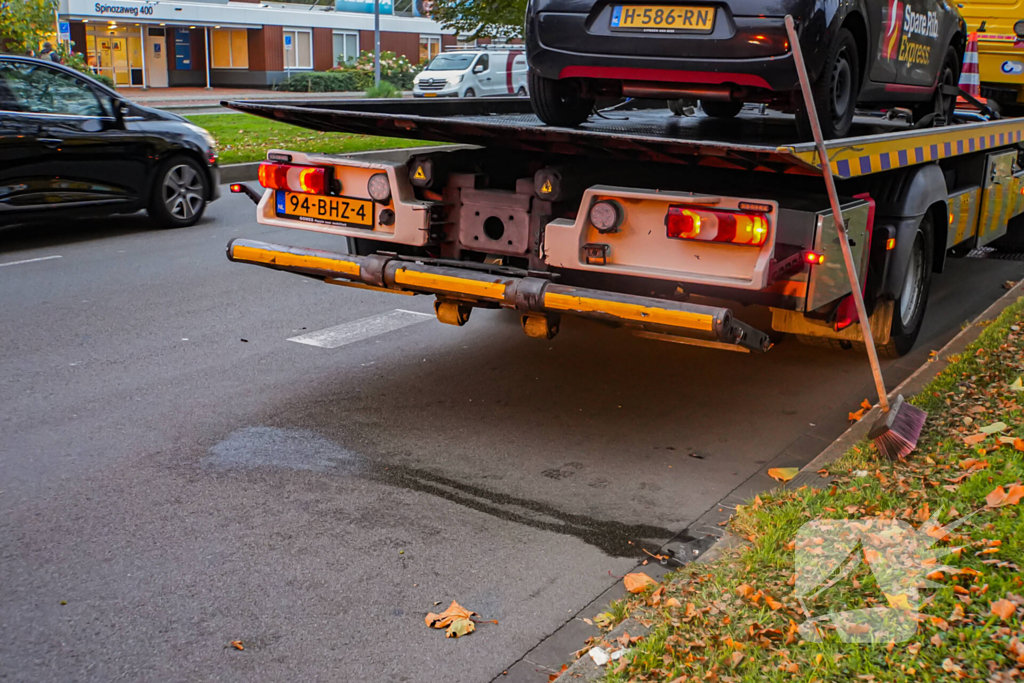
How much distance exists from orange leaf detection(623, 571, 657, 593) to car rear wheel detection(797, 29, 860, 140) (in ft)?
9.79

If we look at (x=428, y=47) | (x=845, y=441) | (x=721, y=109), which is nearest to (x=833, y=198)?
(x=845, y=441)

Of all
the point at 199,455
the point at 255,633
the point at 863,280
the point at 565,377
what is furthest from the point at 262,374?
the point at 863,280

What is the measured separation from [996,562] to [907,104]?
203 inches

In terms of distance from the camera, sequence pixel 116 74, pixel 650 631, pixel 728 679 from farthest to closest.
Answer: pixel 116 74 → pixel 650 631 → pixel 728 679

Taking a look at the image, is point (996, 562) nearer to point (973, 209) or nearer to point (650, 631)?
point (650, 631)

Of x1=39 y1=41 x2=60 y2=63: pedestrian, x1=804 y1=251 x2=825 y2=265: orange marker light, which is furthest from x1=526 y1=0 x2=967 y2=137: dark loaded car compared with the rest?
x1=39 y1=41 x2=60 y2=63: pedestrian

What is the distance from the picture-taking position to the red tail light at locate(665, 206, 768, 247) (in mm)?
4566

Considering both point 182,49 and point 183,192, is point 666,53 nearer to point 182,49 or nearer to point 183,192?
point 183,192

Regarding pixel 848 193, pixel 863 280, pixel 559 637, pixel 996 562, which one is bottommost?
pixel 559 637

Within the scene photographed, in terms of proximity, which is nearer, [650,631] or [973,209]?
[650,631]

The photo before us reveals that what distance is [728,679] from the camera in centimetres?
315

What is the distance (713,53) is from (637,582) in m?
2.84

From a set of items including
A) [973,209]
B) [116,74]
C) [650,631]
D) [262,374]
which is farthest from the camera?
Answer: [116,74]

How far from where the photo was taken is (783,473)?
4988mm
